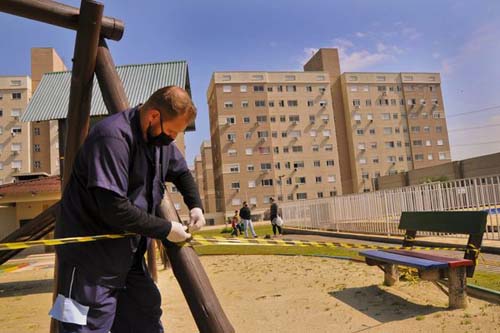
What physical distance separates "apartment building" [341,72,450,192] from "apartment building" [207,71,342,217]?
5.29 meters

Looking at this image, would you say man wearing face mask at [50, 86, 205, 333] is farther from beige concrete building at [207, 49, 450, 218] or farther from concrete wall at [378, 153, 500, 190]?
beige concrete building at [207, 49, 450, 218]

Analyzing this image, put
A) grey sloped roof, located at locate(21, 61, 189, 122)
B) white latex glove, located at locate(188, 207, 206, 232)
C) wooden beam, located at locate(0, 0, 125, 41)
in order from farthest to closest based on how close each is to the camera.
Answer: grey sloped roof, located at locate(21, 61, 189, 122) < wooden beam, located at locate(0, 0, 125, 41) < white latex glove, located at locate(188, 207, 206, 232)

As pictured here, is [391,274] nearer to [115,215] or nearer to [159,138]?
[159,138]

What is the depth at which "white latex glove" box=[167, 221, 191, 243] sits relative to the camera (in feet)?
7.18

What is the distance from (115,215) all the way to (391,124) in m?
73.5

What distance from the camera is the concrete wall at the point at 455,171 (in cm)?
4316

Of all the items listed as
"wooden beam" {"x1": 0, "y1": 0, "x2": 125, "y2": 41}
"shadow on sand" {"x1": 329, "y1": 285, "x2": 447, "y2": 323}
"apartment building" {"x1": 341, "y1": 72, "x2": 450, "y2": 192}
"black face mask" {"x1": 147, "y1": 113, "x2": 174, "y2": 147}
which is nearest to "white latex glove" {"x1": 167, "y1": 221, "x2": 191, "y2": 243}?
"black face mask" {"x1": 147, "y1": 113, "x2": 174, "y2": 147}

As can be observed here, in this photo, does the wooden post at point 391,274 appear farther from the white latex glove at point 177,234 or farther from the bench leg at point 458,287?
the white latex glove at point 177,234

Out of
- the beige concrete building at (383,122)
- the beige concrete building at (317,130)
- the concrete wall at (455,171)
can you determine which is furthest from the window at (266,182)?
the concrete wall at (455,171)

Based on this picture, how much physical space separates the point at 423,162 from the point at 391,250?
7144cm

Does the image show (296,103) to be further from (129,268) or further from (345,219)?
(129,268)

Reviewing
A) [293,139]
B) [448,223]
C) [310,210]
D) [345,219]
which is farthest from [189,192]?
[293,139]

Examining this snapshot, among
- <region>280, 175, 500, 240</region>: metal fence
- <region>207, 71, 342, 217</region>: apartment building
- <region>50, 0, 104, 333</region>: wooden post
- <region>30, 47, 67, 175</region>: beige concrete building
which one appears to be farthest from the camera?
<region>207, 71, 342, 217</region>: apartment building

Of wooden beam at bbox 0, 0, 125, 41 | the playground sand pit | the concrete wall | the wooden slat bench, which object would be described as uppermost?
the concrete wall
